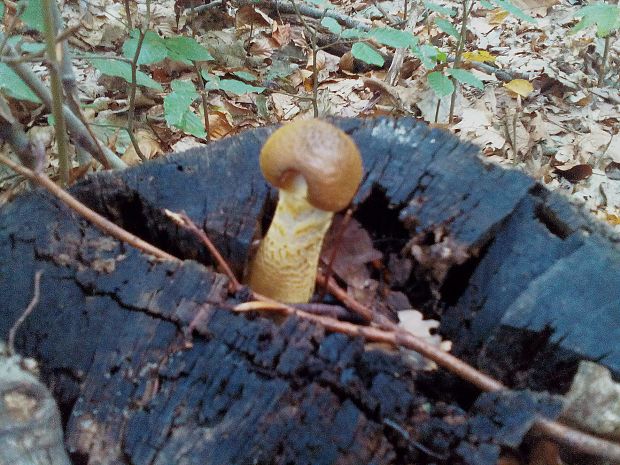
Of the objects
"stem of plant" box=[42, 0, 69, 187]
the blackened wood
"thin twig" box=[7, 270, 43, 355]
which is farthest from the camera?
"stem of plant" box=[42, 0, 69, 187]

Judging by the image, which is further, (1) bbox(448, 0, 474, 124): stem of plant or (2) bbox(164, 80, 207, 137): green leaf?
(1) bbox(448, 0, 474, 124): stem of plant

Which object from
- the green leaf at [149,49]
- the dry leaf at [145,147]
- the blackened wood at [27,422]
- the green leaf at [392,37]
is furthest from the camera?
the dry leaf at [145,147]

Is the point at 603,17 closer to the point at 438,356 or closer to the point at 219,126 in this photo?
the point at 219,126

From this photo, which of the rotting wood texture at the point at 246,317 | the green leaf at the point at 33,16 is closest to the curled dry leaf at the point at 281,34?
the green leaf at the point at 33,16

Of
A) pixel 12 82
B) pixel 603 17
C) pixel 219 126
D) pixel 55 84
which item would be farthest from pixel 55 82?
pixel 603 17

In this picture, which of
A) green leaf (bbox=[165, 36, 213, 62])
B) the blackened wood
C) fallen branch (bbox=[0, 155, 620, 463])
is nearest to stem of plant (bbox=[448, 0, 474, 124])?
green leaf (bbox=[165, 36, 213, 62])

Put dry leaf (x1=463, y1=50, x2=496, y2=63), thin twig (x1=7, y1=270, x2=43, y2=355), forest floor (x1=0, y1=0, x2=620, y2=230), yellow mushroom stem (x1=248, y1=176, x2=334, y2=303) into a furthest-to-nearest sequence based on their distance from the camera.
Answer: dry leaf (x1=463, y1=50, x2=496, y2=63) → forest floor (x1=0, y1=0, x2=620, y2=230) → yellow mushroom stem (x1=248, y1=176, x2=334, y2=303) → thin twig (x1=7, y1=270, x2=43, y2=355)

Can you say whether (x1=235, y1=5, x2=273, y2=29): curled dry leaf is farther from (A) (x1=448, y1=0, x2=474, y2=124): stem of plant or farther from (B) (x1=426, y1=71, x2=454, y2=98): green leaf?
(B) (x1=426, y1=71, x2=454, y2=98): green leaf

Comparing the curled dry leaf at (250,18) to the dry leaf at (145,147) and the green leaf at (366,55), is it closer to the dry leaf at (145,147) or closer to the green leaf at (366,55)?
the dry leaf at (145,147)
